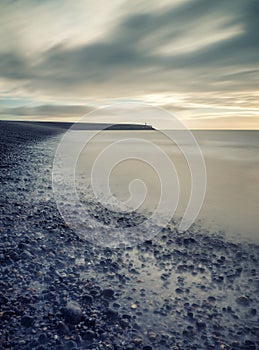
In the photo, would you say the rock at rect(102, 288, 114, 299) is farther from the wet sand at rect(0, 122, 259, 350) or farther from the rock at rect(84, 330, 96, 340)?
the rock at rect(84, 330, 96, 340)

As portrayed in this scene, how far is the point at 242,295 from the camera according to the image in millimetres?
5855

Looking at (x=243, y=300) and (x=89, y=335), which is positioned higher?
(x=243, y=300)

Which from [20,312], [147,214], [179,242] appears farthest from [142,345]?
[147,214]

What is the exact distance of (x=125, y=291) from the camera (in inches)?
233

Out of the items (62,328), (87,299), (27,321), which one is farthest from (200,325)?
(27,321)

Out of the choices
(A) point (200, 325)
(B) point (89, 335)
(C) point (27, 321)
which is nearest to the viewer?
(B) point (89, 335)

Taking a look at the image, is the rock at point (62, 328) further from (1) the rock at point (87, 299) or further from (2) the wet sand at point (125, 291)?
(1) the rock at point (87, 299)

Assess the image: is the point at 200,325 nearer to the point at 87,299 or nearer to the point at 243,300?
the point at 243,300

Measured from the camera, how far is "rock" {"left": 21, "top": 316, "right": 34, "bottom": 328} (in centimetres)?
466

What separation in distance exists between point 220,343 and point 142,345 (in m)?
1.35

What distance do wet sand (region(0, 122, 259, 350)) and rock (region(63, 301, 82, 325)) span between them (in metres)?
0.02

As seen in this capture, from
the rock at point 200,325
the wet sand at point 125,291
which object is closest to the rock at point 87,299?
the wet sand at point 125,291

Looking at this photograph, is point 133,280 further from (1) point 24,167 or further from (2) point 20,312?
(1) point 24,167

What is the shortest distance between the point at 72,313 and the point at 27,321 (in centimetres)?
78
